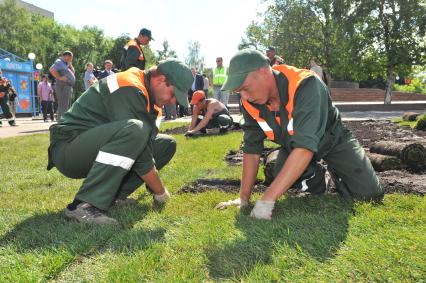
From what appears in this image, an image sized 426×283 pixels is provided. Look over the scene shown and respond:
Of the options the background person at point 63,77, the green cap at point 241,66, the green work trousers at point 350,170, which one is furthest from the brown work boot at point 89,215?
the background person at point 63,77

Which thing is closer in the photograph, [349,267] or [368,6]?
[349,267]

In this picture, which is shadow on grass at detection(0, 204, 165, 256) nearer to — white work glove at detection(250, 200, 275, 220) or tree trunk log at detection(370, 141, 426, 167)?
Result: white work glove at detection(250, 200, 275, 220)

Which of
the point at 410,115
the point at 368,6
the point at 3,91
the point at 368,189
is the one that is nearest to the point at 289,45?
the point at 368,6

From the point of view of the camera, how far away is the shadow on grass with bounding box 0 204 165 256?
2.49 meters

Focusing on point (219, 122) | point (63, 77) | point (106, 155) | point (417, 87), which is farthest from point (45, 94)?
point (417, 87)

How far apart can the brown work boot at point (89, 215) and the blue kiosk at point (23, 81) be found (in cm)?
2112

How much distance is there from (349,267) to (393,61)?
2316 cm

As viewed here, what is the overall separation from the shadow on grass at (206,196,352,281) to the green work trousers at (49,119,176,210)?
0.85m

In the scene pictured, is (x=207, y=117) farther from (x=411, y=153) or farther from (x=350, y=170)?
(x=350, y=170)

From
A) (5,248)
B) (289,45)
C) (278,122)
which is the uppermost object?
(289,45)

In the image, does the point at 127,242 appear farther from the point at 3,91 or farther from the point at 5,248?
the point at 3,91

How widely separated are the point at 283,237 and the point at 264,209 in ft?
1.15

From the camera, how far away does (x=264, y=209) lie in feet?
9.26

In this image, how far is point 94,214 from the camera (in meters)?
2.95
